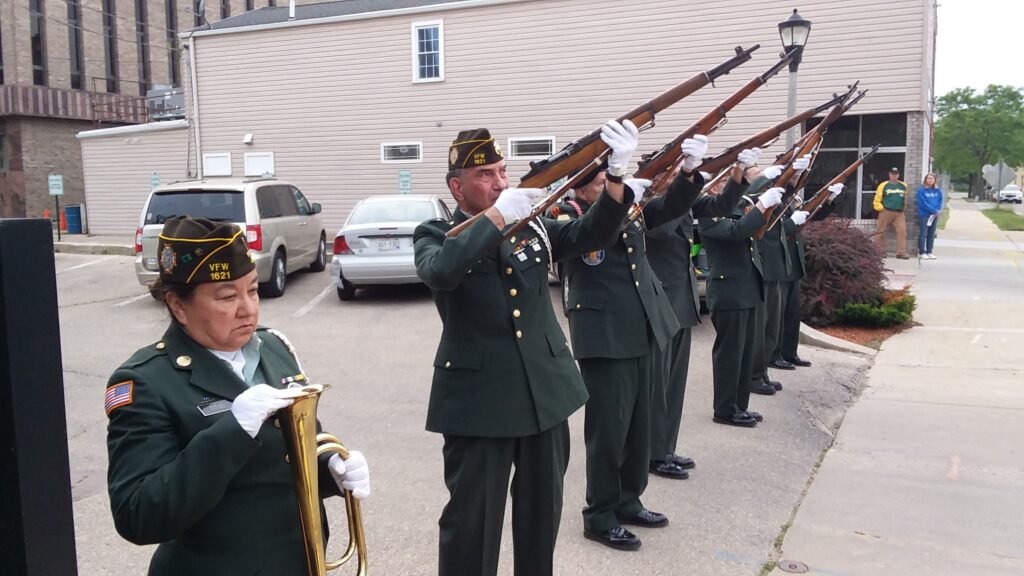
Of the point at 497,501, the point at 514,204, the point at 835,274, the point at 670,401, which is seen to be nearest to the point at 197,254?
the point at 514,204

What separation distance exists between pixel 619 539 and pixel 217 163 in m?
19.4

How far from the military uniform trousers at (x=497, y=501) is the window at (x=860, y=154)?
583 inches

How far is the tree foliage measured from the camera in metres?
54.9

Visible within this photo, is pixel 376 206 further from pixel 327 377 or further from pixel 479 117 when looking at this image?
pixel 479 117

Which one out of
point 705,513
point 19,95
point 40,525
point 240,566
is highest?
point 19,95

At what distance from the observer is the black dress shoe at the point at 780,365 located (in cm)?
808

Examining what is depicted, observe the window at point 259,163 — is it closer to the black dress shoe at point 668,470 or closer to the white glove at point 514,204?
the black dress shoe at point 668,470

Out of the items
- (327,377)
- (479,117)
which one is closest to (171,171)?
(479,117)

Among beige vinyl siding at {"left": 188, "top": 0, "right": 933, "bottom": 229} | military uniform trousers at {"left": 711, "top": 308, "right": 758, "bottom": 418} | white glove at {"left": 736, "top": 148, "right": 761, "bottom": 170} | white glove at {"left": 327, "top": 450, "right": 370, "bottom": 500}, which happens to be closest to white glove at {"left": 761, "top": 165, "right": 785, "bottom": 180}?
military uniform trousers at {"left": 711, "top": 308, "right": 758, "bottom": 418}

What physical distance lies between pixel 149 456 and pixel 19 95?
3106 centimetres

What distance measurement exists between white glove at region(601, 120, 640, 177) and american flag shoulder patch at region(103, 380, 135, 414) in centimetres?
191

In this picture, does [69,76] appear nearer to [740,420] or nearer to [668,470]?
[740,420]

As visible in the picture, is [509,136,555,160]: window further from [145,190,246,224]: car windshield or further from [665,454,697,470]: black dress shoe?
[665,454,697,470]: black dress shoe

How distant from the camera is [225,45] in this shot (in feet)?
68.1
